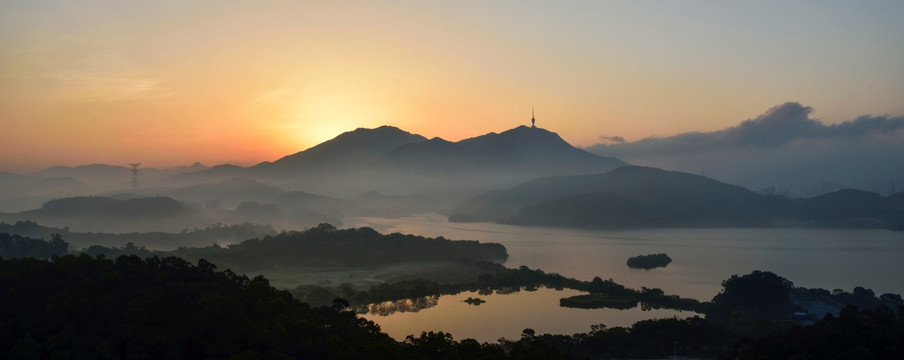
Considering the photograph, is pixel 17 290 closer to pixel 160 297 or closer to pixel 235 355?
pixel 160 297

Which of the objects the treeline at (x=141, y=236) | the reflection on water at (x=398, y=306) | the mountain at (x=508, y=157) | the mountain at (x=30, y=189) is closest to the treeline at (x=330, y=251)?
the treeline at (x=141, y=236)

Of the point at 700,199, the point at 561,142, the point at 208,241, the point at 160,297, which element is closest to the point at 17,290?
the point at 160,297

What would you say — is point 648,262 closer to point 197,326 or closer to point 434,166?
point 197,326

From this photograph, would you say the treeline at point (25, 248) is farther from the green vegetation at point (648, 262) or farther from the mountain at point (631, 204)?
the mountain at point (631, 204)

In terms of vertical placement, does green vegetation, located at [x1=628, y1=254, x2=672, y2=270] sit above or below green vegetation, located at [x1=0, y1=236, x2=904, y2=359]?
below

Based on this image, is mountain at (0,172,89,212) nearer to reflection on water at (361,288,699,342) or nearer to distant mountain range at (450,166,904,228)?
distant mountain range at (450,166,904,228)

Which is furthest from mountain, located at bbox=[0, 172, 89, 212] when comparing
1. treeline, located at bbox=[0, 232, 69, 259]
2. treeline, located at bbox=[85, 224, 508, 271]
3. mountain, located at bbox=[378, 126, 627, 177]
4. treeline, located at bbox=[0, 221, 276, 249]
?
treeline, located at bbox=[85, 224, 508, 271]
